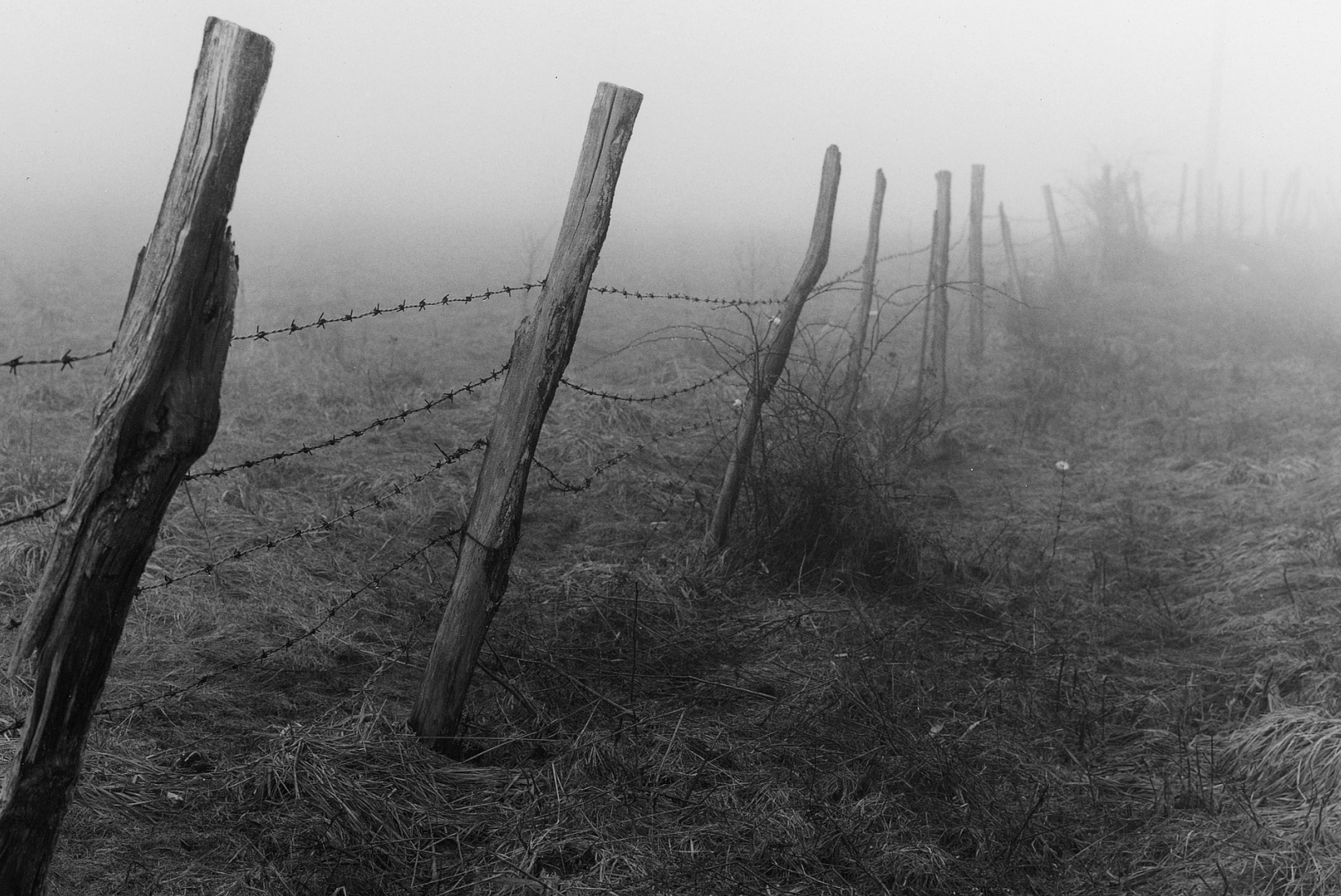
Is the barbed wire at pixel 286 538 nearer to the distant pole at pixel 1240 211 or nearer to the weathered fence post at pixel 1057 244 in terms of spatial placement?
the weathered fence post at pixel 1057 244

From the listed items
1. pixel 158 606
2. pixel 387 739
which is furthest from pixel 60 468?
pixel 387 739

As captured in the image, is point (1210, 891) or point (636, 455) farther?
point (636, 455)

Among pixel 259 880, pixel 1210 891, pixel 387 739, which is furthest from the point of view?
pixel 387 739

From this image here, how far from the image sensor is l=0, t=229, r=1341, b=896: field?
3137 millimetres

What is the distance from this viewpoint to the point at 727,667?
4.59 m

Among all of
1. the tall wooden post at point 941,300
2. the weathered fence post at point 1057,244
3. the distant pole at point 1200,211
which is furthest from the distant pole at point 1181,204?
the tall wooden post at point 941,300

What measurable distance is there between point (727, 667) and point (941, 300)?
7.11 metres

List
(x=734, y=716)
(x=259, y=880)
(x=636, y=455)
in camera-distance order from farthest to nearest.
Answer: (x=636, y=455)
(x=734, y=716)
(x=259, y=880)

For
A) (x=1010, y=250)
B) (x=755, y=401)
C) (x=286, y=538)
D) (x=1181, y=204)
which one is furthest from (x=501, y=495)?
(x=1181, y=204)

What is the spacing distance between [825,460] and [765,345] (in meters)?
0.88

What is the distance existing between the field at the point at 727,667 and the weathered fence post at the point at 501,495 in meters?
0.22

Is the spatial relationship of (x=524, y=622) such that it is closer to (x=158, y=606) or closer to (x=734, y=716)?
(x=734, y=716)

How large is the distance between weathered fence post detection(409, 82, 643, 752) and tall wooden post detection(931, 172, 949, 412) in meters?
7.23

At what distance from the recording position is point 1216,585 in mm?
5973
